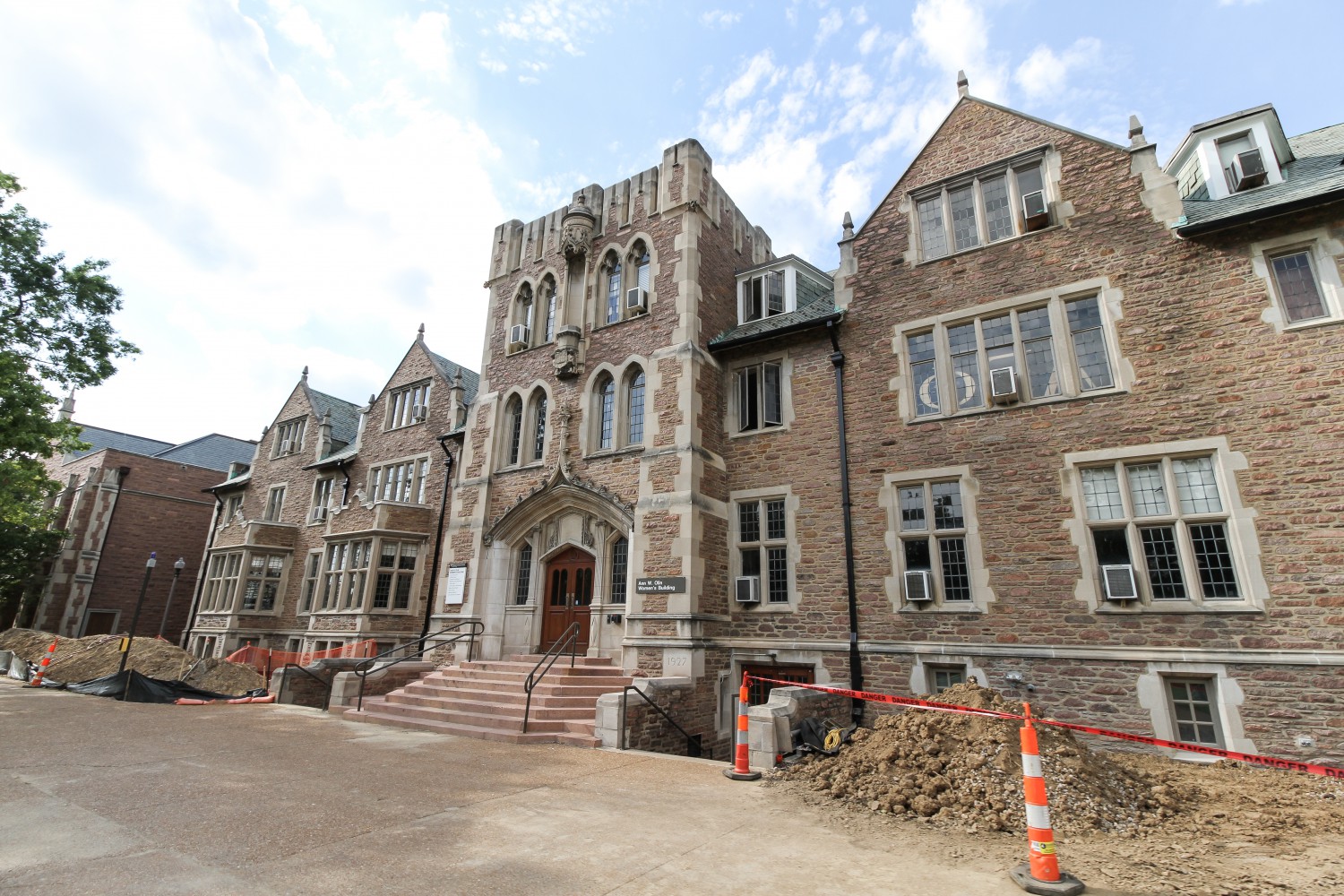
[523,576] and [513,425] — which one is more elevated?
[513,425]

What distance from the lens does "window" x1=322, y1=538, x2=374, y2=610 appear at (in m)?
21.4

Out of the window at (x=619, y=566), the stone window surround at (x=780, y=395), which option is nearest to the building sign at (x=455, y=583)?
the window at (x=619, y=566)

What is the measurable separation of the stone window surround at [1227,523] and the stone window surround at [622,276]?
33.6 ft

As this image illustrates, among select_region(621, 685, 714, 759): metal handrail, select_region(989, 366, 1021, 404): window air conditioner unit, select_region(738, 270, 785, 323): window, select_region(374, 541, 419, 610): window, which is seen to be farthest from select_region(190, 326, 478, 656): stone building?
select_region(989, 366, 1021, 404): window air conditioner unit

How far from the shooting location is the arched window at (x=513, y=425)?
17.9m

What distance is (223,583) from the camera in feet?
84.8

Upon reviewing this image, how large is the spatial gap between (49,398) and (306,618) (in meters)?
10.9

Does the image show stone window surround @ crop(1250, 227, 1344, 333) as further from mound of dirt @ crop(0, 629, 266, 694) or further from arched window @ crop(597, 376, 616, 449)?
mound of dirt @ crop(0, 629, 266, 694)

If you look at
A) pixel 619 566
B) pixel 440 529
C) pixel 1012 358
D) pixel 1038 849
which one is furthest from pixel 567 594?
pixel 1038 849

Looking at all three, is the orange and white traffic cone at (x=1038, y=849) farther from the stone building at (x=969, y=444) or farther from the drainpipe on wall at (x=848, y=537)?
the drainpipe on wall at (x=848, y=537)

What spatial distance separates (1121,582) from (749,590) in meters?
6.63

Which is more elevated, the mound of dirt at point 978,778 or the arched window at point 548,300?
the arched window at point 548,300

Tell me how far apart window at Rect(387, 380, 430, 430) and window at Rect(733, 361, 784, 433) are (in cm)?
1361

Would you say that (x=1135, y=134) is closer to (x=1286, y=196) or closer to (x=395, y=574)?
(x=1286, y=196)
